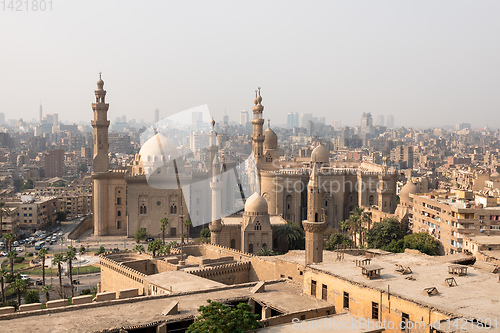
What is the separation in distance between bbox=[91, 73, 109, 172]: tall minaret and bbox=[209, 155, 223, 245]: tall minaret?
38.4ft

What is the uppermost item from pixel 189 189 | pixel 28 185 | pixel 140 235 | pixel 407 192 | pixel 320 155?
pixel 320 155

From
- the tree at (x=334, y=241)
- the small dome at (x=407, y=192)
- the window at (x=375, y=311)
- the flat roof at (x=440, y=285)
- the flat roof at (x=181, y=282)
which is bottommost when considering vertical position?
the tree at (x=334, y=241)

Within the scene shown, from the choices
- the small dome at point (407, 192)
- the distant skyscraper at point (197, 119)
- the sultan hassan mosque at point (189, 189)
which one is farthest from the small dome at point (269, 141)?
the small dome at point (407, 192)

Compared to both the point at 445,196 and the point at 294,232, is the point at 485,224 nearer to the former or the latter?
the point at 445,196

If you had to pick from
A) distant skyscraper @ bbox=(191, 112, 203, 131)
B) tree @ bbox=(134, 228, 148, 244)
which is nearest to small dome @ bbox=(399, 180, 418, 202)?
distant skyscraper @ bbox=(191, 112, 203, 131)

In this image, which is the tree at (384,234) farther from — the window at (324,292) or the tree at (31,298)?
the tree at (31,298)

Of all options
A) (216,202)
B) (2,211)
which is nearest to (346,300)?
(216,202)

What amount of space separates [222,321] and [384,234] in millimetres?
26081

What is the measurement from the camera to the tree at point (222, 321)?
15.5m

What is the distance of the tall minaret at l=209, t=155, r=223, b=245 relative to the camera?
128ft

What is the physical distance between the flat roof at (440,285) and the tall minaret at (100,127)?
31822 mm

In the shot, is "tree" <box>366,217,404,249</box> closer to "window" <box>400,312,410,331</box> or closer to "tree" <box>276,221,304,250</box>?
"tree" <box>276,221,304,250</box>

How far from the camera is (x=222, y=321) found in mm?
15570

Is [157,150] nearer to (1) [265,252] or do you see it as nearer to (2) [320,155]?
(2) [320,155]
